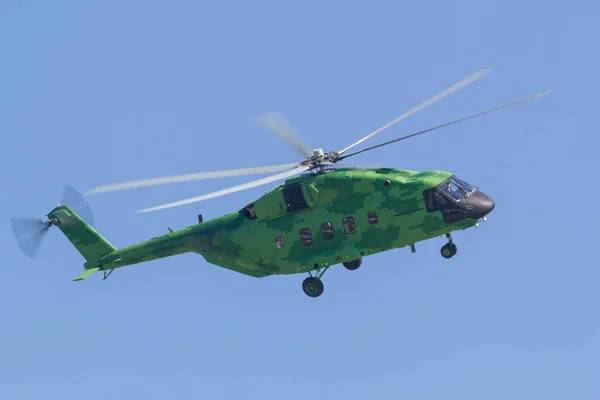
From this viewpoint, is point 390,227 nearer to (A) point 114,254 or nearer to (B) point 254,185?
(B) point 254,185

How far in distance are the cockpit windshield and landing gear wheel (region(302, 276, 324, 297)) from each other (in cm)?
677

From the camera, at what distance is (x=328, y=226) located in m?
41.3

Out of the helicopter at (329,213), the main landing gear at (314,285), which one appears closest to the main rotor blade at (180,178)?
the helicopter at (329,213)

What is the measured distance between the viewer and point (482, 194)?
40.6 meters

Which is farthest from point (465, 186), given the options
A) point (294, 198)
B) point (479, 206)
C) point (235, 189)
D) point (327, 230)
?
point (235, 189)

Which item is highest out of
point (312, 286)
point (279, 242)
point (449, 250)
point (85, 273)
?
point (449, 250)

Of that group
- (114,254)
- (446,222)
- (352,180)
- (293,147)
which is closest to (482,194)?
(446,222)

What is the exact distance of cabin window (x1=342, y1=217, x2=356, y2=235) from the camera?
134 ft

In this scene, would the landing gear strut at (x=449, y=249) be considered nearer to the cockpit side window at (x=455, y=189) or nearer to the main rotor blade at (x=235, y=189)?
the cockpit side window at (x=455, y=189)

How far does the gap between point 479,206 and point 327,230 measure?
6.47m

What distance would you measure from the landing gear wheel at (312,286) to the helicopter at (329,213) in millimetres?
43

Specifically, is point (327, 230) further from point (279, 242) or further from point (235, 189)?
point (235, 189)

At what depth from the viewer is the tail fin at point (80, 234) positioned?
1891 inches

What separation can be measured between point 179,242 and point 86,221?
6.55 m
